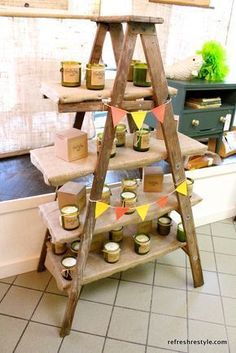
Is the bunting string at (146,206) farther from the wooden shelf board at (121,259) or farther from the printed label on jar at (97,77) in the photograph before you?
the printed label on jar at (97,77)

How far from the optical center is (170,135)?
1236 mm

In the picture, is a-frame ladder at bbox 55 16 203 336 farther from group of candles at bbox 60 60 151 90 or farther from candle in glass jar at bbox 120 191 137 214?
candle in glass jar at bbox 120 191 137 214

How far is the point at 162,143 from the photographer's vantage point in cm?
139

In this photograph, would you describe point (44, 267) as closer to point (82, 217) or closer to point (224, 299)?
point (82, 217)

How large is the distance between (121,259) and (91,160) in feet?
1.69

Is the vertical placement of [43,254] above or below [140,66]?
below

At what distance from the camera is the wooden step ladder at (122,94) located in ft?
3.38

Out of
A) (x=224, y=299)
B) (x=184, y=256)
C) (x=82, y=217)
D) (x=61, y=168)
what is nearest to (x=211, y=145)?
(x=184, y=256)

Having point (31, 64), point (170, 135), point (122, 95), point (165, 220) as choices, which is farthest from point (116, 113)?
point (31, 64)

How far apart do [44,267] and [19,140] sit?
2.38 ft

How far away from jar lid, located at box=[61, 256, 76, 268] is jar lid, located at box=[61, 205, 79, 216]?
0.28m

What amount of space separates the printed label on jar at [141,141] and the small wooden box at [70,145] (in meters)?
0.21

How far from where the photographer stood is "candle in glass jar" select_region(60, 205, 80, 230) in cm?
123

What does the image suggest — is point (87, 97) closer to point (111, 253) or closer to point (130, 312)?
point (111, 253)
